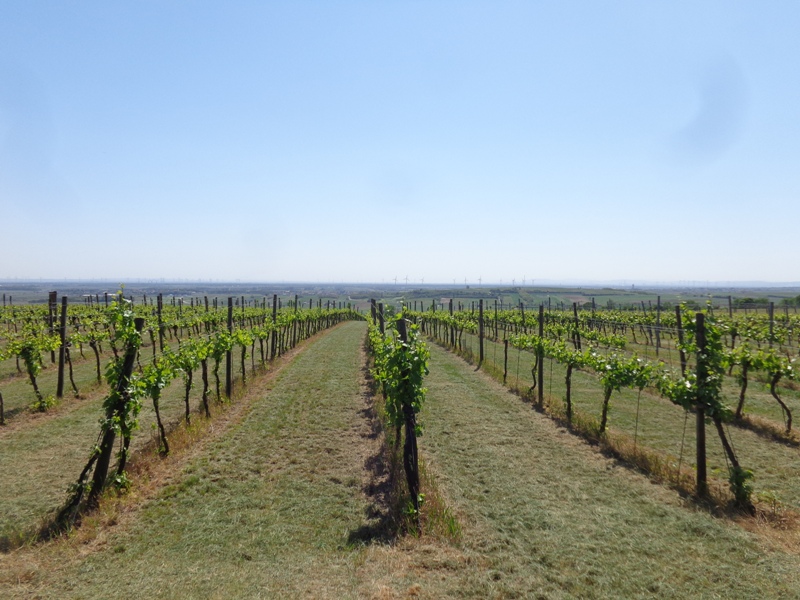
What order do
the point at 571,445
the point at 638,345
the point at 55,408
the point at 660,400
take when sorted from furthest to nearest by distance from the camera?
the point at 638,345
the point at 660,400
the point at 55,408
the point at 571,445

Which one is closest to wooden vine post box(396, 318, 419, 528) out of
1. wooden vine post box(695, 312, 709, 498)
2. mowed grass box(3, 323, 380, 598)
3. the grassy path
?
the grassy path

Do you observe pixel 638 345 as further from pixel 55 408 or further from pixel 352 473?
pixel 55 408

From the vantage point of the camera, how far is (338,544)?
525cm

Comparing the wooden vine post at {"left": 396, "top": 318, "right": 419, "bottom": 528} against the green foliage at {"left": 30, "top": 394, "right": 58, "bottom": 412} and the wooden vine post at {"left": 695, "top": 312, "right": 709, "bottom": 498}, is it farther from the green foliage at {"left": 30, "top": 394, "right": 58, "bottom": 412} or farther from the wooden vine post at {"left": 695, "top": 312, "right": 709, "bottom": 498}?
the green foliage at {"left": 30, "top": 394, "right": 58, "bottom": 412}

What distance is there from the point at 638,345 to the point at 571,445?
1973cm

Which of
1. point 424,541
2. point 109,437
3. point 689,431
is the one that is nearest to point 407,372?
point 424,541

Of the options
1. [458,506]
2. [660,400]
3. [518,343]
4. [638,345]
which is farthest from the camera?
[638,345]

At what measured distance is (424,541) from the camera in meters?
5.39

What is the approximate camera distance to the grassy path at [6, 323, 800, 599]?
14.6ft

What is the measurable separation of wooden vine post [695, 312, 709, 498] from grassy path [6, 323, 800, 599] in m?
0.56

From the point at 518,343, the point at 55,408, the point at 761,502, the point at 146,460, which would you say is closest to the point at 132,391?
the point at 146,460

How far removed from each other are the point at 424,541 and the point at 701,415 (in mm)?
5152

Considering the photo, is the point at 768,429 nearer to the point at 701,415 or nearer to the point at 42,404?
the point at 701,415

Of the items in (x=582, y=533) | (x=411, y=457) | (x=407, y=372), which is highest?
(x=407, y=372)
